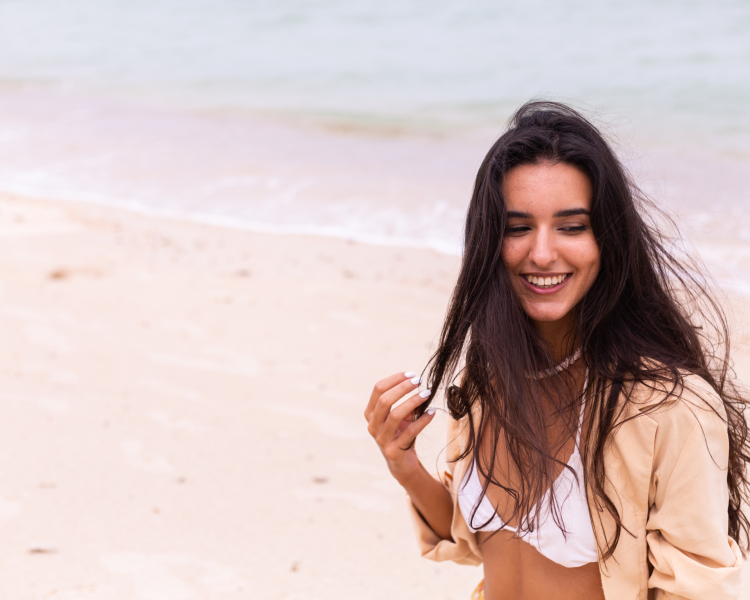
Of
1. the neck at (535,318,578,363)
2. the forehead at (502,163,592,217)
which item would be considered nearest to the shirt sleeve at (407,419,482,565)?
the neck at (535,318,578,363)

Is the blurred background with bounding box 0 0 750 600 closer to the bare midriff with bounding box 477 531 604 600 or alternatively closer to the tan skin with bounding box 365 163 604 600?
the tan skin with bounding box 365 163 604 600

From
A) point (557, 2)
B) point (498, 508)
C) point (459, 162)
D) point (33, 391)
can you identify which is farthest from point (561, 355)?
point (557, 2)

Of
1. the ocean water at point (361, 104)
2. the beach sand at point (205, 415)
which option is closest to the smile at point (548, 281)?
the ocean water at point (361, 104)

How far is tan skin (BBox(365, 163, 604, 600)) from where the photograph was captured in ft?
5.32

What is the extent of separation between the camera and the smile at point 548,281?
5.44 ft

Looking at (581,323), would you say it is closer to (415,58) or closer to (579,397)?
(579,397)

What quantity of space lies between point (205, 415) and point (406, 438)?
232 centimetres

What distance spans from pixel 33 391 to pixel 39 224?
9.53 ft

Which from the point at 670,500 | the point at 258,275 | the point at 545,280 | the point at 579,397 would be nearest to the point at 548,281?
the point at 545,280

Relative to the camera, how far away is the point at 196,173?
860cm

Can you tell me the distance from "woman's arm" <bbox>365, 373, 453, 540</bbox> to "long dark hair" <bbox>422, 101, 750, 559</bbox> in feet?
0.60

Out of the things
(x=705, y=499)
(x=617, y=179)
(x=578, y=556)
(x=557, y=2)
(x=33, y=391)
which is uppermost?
(x=557, y=2)

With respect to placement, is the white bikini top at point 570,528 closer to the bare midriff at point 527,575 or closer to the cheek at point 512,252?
the bare midriff at point 527,575

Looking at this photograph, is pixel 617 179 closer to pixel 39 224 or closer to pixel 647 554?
pixel 647 554
